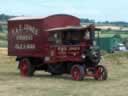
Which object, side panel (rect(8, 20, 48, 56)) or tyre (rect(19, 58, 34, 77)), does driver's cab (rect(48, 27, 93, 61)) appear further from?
tyre (rect(19, 58, 34, 77))

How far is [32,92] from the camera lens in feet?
60.3

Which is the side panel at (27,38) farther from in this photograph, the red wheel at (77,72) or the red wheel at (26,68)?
the red wheel at (77,72)

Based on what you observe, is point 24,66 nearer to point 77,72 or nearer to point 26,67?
point 26,67

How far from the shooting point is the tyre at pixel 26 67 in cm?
2803

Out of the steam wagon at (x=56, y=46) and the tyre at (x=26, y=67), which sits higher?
the steam wagon at (x=56, y=46)

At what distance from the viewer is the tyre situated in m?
28.0

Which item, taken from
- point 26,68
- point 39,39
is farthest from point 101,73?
point 26,68

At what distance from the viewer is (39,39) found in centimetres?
2709

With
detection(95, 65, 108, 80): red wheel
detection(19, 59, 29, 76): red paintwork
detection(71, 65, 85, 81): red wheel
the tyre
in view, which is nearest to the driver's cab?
detection(71, 65, 85, 81): red wheel

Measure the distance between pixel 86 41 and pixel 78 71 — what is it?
144 cm

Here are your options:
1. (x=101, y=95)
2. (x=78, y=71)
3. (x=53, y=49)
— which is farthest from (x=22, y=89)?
(x=53, y=49)

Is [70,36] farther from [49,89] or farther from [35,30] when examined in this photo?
[49,89]

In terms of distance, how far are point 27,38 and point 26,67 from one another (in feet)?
4.97

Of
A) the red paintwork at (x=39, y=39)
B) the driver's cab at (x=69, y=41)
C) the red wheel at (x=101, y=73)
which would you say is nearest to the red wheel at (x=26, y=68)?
the red paintwork at (x=39, y=39)
